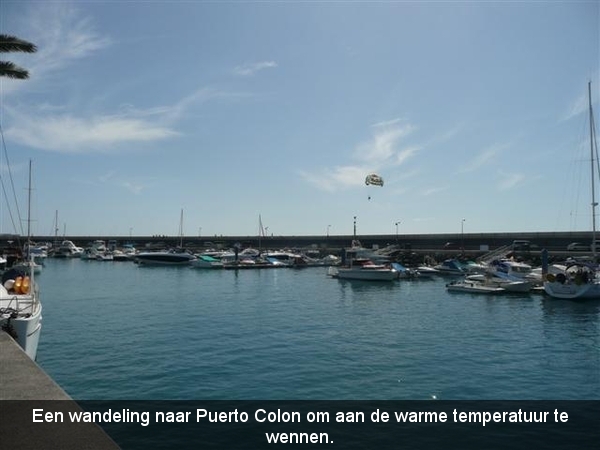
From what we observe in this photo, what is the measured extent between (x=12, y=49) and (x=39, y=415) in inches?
766

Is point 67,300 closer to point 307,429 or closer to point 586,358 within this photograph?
point 307,429

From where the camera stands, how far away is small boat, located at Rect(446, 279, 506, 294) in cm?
4632

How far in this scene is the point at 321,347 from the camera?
2275cm

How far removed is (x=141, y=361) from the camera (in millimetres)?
19891

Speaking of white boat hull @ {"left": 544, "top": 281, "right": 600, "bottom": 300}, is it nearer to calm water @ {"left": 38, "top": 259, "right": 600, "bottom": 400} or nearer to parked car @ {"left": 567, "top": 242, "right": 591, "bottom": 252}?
calm water @ {"left": 38, "top": 259, "right": 600, "bottom": 400}

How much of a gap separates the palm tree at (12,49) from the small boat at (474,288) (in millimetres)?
40464

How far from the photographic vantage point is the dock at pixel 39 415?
610 centimetres

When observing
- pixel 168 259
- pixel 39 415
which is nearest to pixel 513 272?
pixel 39 415

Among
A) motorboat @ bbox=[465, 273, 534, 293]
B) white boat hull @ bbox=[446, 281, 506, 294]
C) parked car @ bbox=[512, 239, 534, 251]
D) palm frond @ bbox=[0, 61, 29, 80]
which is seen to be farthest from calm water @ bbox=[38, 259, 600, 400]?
parked car @ bbox=[512, 239, 534, 251]

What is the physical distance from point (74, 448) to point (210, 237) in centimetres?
15476

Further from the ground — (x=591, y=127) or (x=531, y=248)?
(x=591, y=127)

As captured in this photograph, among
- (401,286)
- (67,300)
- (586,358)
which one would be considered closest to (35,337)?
(586,358)

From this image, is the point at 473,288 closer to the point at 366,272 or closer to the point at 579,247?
the point at 366,272

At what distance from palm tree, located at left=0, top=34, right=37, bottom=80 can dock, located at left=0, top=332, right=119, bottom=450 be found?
649 inches
